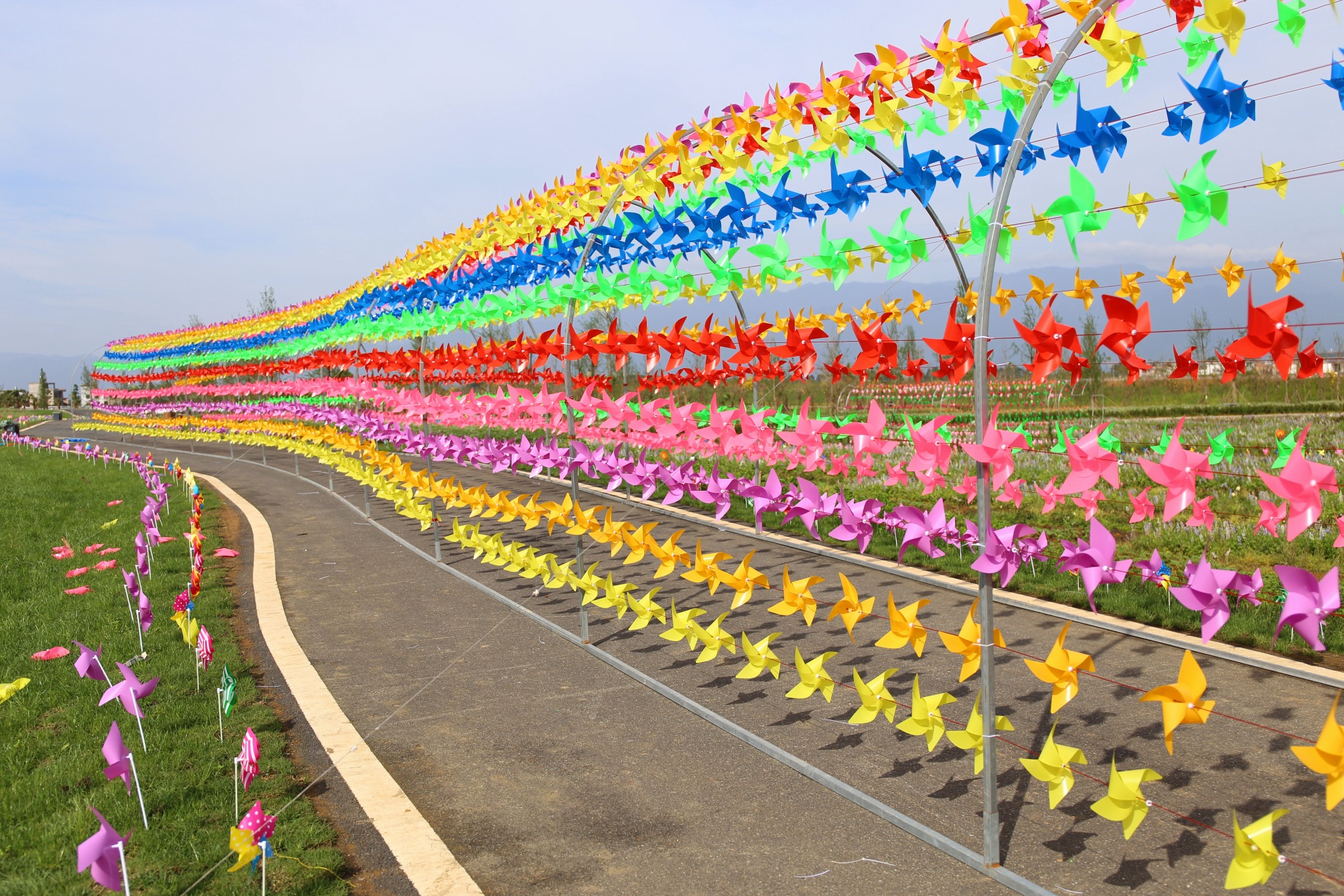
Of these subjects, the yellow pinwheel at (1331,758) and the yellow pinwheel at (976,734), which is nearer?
the yellow pinwheel at (1331,758)

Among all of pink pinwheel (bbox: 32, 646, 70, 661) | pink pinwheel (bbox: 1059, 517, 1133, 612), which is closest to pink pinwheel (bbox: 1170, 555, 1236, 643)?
pink pinwheel (bbox: 1059, 517, 1133, 612)

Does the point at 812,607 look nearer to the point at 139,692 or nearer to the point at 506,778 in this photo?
the point at 506,778

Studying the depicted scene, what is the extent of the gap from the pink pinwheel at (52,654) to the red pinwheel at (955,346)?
20.3 ft

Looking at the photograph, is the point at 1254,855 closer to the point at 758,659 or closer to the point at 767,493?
the point at 758,659

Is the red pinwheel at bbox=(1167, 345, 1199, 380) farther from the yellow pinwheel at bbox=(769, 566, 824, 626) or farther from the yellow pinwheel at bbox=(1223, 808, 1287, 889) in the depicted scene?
the yellow pinwheel at bbox=(1223, 808, 1287, 889)

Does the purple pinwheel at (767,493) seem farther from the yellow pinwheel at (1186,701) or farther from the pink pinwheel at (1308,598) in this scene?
the pink pinwheel at (1308,598)

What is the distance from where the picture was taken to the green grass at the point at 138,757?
134 inches

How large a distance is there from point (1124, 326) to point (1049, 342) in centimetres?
27

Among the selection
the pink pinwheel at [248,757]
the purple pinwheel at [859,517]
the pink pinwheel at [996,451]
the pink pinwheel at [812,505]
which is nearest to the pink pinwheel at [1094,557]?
the pink pinwheel at [996,451]

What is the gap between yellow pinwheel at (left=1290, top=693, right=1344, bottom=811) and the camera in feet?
7.83

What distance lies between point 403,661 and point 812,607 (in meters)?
3.23

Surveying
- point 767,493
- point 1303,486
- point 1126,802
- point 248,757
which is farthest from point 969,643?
point 248,757

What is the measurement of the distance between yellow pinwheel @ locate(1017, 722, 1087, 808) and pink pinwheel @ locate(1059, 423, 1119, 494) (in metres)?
0.95

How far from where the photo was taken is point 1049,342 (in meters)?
3.22
